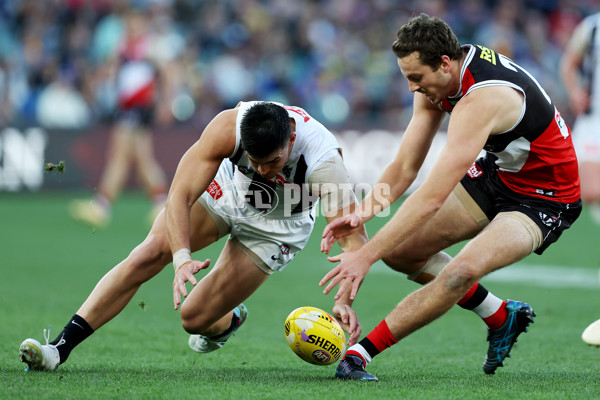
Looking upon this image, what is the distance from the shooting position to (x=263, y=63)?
62.1ft

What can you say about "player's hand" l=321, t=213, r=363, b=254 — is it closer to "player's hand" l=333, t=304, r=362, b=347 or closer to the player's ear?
"player's hand" l=333, t=304, r=362, b=347

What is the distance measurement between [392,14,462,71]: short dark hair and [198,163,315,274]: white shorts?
1442mm

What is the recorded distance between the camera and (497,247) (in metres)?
4.82

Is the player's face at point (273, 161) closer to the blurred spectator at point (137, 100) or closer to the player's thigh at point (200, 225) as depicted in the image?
the player's thigh at point (200, 225)

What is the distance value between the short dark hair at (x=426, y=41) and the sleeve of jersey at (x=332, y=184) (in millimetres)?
728

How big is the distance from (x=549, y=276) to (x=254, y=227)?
5054 millimetres

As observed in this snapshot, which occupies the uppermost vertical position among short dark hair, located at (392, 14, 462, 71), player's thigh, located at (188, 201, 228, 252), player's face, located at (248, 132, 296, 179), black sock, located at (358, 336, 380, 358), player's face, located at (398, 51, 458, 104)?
short dark hair, located at (392, 14, 462, 71)

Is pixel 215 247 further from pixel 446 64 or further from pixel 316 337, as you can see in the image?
pixel 446 64

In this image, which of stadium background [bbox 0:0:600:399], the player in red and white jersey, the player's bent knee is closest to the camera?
the player in red and white jersey

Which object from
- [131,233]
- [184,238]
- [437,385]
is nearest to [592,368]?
[437,385]

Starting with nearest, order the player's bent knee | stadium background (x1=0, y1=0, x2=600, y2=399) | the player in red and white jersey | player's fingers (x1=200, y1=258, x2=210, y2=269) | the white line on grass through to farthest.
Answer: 1. player's fingers (x1=200, y1=258, x2=210, y2=269)
2. the player in red and white jersey
3. stadium background (x1=0, y1=0, x2=600, y2=399)
4. the player's bent knee
5. the white line on grass

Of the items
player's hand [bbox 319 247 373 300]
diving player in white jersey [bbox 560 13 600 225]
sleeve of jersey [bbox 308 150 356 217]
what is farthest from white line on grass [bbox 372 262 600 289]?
player's hand [bbox 319 247 373 300]

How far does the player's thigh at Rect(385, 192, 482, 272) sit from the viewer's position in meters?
5.47

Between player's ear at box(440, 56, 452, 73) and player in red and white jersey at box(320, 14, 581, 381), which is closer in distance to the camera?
player in red and white jersey at box(320, 14, 581, 381)
